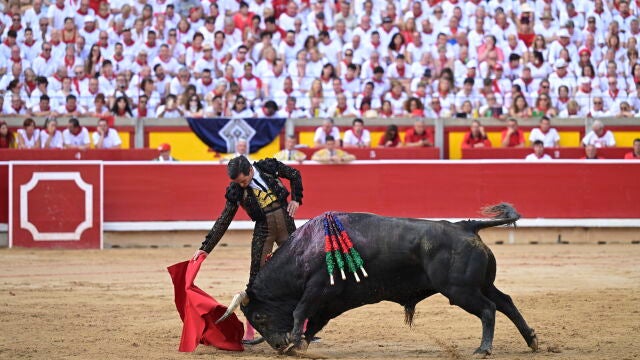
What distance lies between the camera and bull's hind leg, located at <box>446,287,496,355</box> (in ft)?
20.6

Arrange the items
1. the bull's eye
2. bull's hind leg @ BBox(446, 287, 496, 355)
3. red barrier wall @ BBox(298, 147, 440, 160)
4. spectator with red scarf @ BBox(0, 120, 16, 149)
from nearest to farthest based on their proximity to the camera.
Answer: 1. bull's hind leg @ BBox(446, 287, 496, 355)
2. the bull's eye
3. spectator with red scarf @ BBox(0, 120, 16, 149)
4. red barrier wall @ BBox(298, 147, 440, 160)

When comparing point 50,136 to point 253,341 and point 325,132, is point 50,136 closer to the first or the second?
point 325,132

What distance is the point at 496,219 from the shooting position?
6609mm

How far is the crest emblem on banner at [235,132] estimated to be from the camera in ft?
47.4

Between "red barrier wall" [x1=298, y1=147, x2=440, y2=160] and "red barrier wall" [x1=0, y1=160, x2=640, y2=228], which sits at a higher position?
"red barrier wall" [x1=298, y1=147, x2=440, y2=160]

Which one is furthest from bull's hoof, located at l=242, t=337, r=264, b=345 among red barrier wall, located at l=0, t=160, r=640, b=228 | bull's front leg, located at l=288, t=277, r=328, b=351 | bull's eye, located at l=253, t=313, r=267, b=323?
red barrier wall, located at l=0, t=160, r=640, b=228

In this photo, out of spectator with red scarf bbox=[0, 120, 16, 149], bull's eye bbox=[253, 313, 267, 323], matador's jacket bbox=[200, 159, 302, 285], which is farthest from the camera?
spectator with red scarf bbox=[0, 120, 16, 149]

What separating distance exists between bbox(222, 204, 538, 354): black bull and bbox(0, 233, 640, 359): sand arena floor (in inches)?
9.9

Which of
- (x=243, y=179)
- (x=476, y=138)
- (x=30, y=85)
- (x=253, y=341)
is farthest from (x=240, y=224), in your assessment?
(x=243, y=179)

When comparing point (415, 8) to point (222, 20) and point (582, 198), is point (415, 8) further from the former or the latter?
point (582, 198)

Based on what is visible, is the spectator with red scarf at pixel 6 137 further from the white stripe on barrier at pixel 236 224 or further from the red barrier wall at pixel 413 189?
the red barrier wall at pixel 413 189

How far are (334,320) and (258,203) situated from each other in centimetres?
162

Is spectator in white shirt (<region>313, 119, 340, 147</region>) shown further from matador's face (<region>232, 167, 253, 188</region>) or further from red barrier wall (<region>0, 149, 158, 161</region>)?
matador's face (<region>232, 167, 253, 188</region>)

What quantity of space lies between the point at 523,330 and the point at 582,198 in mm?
7648
